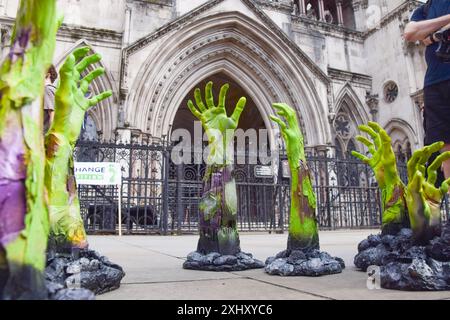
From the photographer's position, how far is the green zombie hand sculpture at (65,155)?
2.04m

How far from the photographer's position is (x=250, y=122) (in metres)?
18.3

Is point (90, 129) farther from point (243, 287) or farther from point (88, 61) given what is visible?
point (243, 287)

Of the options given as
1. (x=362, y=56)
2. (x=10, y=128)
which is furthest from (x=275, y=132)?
(x=10, y=128)

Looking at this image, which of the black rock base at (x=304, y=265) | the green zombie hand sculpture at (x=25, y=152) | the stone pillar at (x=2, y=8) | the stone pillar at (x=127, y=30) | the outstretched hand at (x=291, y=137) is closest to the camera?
the green zombie hand sculpture at (x=25, y=152)

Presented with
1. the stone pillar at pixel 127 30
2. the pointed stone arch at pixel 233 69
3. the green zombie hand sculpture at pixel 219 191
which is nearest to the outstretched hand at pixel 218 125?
the green zombie hand sculpture at pixel 219 191

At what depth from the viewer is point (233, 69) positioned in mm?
13977

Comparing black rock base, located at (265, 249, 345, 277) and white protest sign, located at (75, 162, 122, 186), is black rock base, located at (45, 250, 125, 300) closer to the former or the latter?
black rock base, located at (265, 249, 345, 277)

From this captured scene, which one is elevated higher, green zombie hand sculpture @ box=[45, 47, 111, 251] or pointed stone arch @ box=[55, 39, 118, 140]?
pointed stone arch @ box=[55, 39, 118, 140]

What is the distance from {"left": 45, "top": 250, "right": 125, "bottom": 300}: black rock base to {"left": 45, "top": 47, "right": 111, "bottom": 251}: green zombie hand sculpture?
0.12 metres

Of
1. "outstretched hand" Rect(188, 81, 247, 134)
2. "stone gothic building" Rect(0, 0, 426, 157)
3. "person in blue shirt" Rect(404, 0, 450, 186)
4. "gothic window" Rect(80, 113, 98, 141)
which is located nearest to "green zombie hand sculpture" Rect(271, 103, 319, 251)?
"outstretched hand" Rect(188, 81, 247, 134)

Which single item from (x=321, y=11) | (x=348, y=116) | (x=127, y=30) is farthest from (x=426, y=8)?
(x=321, y=11)

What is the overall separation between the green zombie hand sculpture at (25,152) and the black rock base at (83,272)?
2.48 feet

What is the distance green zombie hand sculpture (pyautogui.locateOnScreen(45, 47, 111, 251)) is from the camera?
2.04 metres

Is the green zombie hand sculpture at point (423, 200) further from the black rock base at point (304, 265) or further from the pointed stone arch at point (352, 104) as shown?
the pointed stone arch at point (352, 104)
